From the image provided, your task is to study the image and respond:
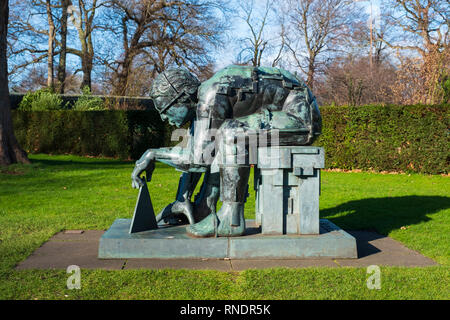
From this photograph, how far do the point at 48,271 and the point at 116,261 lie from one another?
2.00 feet

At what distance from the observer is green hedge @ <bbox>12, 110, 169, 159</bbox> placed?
18.2m

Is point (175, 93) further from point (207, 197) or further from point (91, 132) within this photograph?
point (91, 132)

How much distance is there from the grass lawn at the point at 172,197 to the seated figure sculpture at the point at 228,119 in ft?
2.79

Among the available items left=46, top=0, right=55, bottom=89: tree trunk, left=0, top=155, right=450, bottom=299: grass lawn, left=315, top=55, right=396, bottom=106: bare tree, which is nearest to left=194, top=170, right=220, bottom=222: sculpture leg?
left=0, top=155, right=450, bottom=299: grass lawn

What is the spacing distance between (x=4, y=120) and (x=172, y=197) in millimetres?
7313

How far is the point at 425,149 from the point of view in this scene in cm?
1375

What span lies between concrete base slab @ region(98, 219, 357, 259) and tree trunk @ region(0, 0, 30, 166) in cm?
1034

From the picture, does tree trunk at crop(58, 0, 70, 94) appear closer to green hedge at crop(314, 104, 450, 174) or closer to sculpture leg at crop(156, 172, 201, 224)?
green hedge at crop(314, 104, 450, 174)

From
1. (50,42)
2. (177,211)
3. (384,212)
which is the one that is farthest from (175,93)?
(50,42)

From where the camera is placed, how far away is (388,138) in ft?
46.5

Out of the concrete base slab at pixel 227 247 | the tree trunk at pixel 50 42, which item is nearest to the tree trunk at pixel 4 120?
the concrete base slab at pixel 227 247
